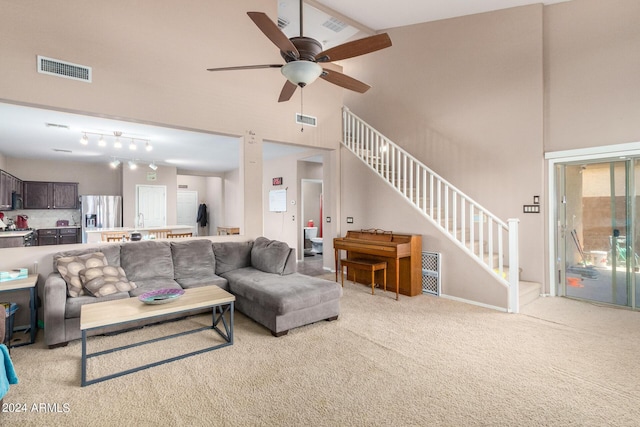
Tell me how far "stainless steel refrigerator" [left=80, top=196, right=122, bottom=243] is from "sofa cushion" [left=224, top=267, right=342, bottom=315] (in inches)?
251

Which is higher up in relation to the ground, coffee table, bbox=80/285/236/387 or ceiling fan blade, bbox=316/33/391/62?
Result: ceiling fan blade, bbox=316/33/391/62

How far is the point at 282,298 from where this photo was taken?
10.3 feet

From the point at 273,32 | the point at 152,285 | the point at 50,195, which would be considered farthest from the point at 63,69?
the point at 50,195

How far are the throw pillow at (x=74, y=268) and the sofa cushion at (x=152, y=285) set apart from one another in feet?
1.53

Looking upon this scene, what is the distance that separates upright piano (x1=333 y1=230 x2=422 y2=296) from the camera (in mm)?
4504

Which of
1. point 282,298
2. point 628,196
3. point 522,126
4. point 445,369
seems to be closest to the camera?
point 445,369

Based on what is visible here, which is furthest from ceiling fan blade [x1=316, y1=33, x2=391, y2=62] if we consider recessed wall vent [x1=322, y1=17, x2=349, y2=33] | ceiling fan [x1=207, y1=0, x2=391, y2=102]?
recessed wall vent [x1=322, y1=17, x2=349, y2=33]

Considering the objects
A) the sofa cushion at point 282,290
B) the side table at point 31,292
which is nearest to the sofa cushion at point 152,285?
the sofa cushion at point 282,290

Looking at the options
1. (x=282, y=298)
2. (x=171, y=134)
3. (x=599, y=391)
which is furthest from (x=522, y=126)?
(x=171, y=134)

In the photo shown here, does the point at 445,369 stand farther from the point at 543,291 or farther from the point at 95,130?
the point at 95,130

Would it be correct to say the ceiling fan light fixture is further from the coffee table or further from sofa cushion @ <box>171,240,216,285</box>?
sofa cushion @ <box>171,240,216,285</box>

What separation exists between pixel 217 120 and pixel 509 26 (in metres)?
4.78

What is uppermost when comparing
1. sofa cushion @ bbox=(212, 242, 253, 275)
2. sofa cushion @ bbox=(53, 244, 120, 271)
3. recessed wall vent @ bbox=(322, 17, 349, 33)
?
recessed wall vent @ bbox=(322, 17, 349, 33)

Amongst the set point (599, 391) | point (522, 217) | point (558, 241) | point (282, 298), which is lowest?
point (599, 391)
